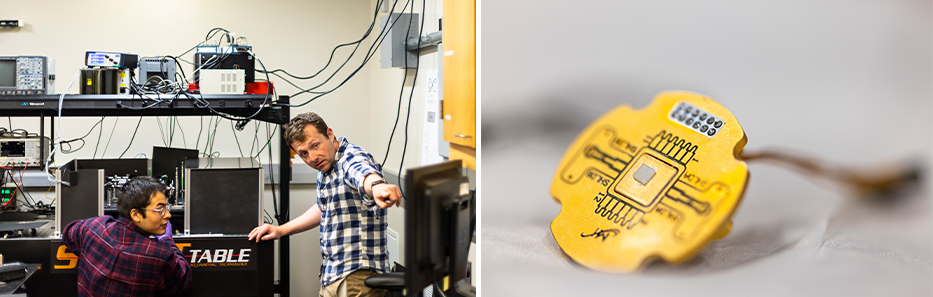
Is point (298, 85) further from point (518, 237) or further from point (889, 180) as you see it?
point (889, 180)

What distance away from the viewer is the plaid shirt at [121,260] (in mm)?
2168

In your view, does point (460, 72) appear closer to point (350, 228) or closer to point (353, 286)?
point (350, 228)

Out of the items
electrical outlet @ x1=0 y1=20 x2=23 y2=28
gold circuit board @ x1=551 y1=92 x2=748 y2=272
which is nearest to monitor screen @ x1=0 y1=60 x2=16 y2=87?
electrical outlet @ x1=0 y1=20 x2=23 y2=28

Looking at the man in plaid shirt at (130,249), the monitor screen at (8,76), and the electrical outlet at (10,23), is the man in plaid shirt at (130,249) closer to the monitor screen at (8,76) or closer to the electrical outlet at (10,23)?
the monitor screen at (8,76)

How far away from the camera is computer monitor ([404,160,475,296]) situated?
1085 millimetres

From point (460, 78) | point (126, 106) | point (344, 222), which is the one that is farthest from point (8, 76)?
point (460, 78)

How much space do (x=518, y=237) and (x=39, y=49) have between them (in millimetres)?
3660

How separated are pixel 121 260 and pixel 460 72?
1.54m

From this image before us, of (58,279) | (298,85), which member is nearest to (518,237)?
(58,279)

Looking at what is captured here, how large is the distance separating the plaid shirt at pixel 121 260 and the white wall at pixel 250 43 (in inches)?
54.7

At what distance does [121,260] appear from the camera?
2.16 metres

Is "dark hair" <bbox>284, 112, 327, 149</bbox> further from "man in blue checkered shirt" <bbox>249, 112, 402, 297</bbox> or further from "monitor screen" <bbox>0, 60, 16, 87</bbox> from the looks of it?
"monitor screen" <bbox>0, 60, 16, 87</bbox>

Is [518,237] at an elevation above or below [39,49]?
below

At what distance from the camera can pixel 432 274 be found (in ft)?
3.81
